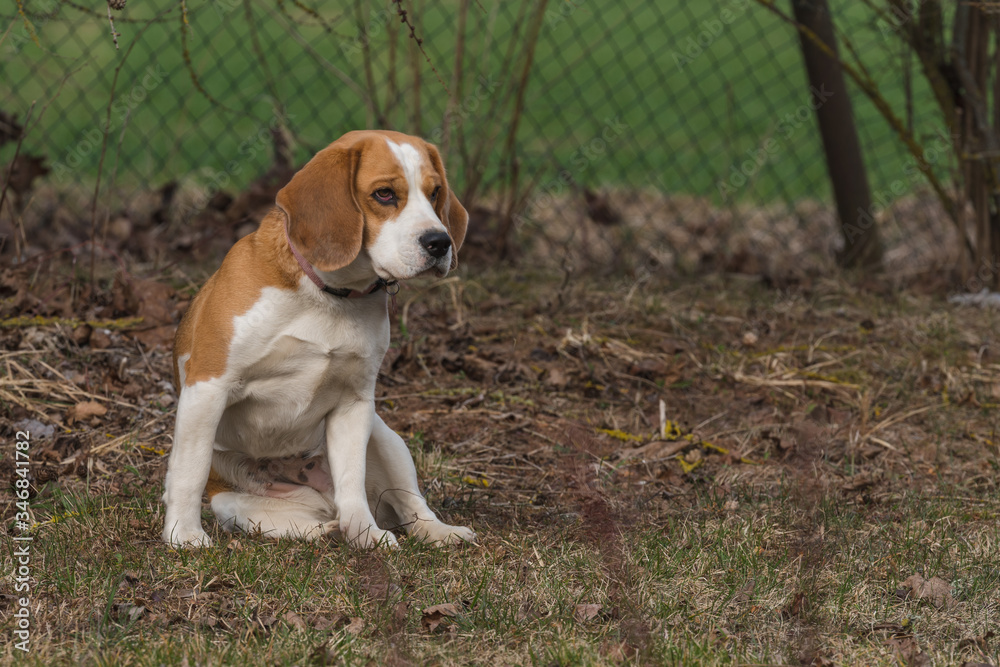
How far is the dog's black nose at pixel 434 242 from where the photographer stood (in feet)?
9.35

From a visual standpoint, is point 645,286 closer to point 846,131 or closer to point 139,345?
point 846,131

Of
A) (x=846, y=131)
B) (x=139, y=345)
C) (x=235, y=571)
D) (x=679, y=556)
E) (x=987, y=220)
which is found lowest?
(x=987, y=220)

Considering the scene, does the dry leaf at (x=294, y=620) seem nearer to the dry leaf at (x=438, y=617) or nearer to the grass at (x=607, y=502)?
the grass at (x=607, y=502)

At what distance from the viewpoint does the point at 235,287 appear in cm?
305

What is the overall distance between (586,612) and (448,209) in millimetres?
1212

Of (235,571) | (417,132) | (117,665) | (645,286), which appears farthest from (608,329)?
(117,665)

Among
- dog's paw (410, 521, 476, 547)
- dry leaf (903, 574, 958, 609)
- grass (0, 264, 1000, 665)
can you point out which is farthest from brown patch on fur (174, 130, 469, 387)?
dry leaf (903, 574, 958, 609)

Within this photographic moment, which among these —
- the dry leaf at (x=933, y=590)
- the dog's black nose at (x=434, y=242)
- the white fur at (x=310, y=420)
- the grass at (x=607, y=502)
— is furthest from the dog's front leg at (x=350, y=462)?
the dry leaf at (x=933, y=590)

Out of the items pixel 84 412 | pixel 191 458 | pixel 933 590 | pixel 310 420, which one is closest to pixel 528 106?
pixel 84 412

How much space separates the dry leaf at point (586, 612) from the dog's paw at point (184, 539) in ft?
3.39

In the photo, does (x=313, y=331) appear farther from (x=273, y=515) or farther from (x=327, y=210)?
(x=273, y=515)

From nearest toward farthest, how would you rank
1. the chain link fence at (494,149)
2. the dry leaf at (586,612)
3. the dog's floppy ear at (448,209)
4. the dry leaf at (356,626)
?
the dry leaf at (356,626) → the dry leaf at (586,612) → the dog's floppy ear at (448,209) → the chain link fence at (494,149)

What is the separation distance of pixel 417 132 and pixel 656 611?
3.97m

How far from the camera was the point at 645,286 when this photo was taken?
5801 mm
